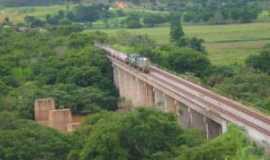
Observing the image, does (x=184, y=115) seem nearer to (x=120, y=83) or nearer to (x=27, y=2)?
(x=120, y=83)

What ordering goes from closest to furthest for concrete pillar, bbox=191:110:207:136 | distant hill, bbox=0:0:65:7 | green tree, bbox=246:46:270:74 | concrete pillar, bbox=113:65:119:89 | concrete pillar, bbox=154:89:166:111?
1. concrete pillar, bbox=191:110:207:136
2. concrete pillar, bbox=154:89:166:111
3. concrete pillar, bbox=113:65:119:89
4. green tree, bbox=246:46:270:74
5. distant hill, bbox=0:0:65:7

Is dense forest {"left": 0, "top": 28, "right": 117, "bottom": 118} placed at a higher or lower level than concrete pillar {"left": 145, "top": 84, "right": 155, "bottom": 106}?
lower

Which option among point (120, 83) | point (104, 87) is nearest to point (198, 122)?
point (120, 83)

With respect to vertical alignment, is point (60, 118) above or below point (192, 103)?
below

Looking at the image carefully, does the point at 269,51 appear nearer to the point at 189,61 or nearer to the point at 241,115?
the point at 189,61

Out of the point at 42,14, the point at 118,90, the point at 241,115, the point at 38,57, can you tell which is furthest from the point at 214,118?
the point at 42,14

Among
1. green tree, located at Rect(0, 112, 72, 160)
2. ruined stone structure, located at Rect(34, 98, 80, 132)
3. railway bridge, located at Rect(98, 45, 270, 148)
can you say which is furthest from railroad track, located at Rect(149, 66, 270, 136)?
green tree, located at Rect(0, 112, 72, 160)

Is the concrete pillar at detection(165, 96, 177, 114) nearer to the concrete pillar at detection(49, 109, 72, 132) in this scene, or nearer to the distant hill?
the concrete pillar at detection(49, 109, 72, 132)
